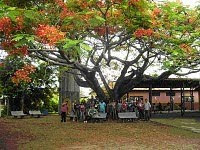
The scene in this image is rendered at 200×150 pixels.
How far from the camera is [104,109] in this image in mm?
25578

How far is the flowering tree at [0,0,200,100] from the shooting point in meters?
12.8

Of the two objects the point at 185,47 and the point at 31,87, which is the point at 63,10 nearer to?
the point at 185,47

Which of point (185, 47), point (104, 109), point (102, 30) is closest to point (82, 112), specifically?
point (104, 109)

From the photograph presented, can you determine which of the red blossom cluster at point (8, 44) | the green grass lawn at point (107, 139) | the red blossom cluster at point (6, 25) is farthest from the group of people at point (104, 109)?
the red blossom cluster at point (6, 25)

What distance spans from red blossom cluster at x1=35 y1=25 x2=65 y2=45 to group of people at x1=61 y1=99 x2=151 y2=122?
12619mm

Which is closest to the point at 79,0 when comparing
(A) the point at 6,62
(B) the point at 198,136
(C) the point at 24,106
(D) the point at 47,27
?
(D) the point at 47,27

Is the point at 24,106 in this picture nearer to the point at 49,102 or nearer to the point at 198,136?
the point at 49,102

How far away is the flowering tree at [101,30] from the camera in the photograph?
12.8m

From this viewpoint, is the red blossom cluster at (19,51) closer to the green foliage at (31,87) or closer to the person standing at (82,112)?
the person standing at (82,112)

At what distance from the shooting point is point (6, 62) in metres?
30.6

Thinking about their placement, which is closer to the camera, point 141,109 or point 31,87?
point 141,109

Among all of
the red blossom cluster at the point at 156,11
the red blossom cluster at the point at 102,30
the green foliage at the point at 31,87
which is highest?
the red blossom cluster at the point at 156,11

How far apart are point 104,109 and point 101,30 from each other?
25.0 ft

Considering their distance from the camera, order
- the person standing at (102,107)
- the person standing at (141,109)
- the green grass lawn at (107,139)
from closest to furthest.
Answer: the green grass lawn at (107,139)
the person standing at (102,107)
the person standing at (141,109)
